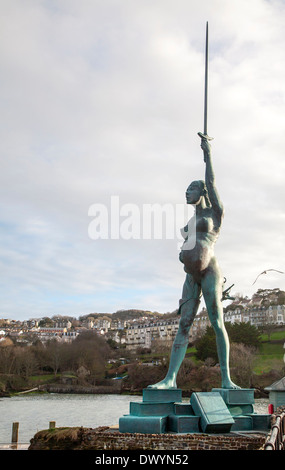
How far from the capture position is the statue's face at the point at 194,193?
31.4 ft

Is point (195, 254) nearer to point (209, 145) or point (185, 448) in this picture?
point (209, 145)

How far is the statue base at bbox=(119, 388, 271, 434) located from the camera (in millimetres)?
7805

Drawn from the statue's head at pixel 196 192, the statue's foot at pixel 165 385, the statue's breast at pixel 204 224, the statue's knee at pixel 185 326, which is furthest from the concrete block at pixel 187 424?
the statue's head at pixel 196 192

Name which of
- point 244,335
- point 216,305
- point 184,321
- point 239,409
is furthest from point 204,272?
point 244,335

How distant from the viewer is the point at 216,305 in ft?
30.5

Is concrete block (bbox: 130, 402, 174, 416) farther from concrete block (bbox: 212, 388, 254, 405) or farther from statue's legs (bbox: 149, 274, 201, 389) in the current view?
concrete block (bbox: 212, 388, 254, 405)

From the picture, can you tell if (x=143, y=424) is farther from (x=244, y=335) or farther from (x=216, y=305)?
(x=244, y=335)

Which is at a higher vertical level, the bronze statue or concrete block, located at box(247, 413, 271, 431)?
the bronze statue

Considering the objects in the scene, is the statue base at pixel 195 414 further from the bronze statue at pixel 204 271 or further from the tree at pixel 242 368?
the tree at pixel 242 368

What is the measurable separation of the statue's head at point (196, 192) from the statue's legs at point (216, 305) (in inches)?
51.1

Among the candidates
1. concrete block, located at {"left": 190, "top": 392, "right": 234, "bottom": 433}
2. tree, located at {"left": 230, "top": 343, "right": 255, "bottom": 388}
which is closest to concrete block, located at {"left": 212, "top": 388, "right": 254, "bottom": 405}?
concrete block, located at {"left": 190, "top": 392, "right": 234, "bottom": 433}

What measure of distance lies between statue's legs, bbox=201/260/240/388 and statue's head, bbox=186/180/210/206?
130 cm

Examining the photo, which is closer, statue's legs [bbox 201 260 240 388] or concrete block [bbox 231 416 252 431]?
concrete block [bbox 231 416 252 431]

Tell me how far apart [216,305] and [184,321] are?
2.36 ft
